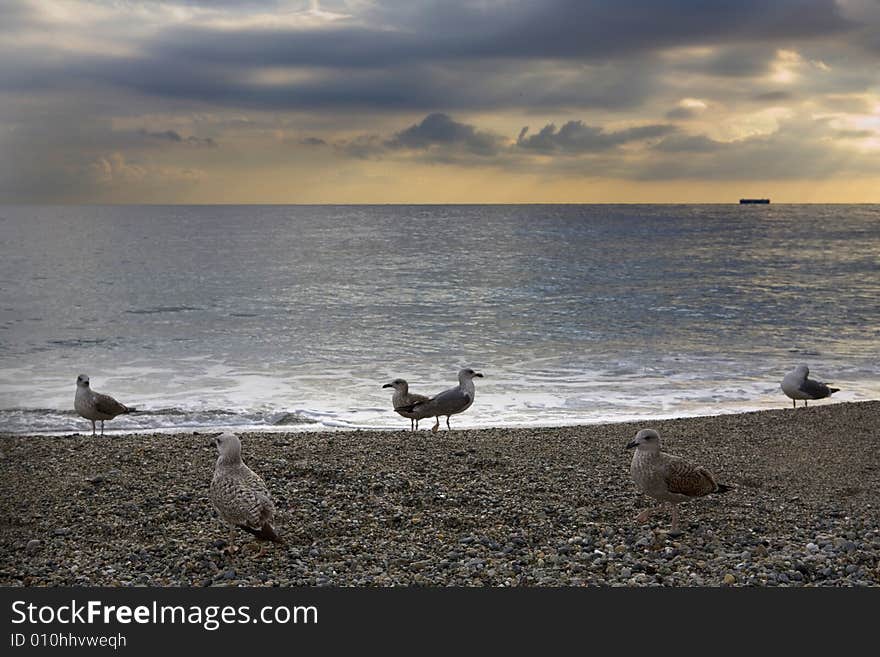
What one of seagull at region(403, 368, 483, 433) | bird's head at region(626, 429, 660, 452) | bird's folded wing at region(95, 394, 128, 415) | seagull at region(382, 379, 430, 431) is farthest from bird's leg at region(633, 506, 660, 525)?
bird's folded wing at region(95, 394, 128, 415)

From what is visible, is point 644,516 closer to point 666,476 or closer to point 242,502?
point 666,476

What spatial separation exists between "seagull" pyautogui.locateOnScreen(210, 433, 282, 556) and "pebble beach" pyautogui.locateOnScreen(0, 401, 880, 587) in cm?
30

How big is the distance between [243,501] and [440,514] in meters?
2.01

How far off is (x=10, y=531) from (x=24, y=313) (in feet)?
90.1

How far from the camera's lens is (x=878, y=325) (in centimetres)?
2706

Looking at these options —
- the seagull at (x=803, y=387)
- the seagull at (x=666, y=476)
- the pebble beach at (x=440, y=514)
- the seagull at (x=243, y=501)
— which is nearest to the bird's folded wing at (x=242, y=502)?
the seagull at (x=243, y=501)

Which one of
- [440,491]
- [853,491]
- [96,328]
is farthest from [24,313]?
[853,491]

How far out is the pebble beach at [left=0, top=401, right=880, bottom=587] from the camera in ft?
19.6

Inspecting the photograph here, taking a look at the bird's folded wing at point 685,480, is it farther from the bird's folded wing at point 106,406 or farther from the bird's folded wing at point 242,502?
the bird's folded wing at point 106,406

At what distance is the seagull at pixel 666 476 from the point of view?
7.03 metres

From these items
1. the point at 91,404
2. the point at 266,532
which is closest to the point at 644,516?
the point at 266,532

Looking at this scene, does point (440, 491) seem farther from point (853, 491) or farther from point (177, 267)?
point (177, 267)

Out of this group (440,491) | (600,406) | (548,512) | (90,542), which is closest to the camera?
(90,542)

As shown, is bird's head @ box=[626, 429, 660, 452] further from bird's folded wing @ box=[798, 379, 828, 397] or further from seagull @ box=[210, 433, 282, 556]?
bird's folded wing @ box=[798, 379, 828, 397]
